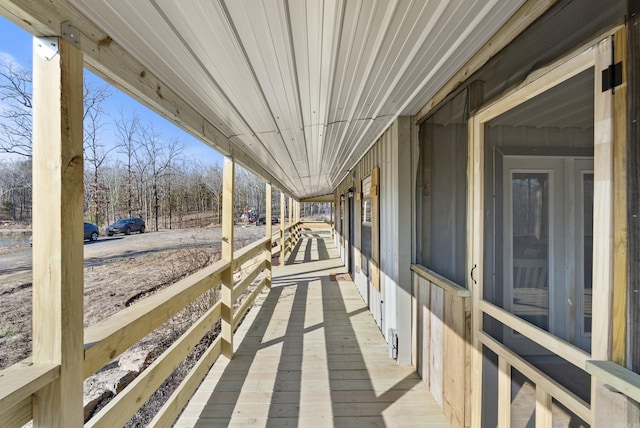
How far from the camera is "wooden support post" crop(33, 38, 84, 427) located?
963 mm

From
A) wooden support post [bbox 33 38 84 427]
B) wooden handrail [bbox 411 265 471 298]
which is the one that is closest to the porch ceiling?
wooden support post [bbox 33 38 84 427]

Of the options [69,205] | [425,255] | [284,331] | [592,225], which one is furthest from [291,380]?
[592,225]

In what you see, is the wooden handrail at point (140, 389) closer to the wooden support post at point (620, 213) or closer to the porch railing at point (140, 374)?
the porch railing at point (140, 374)

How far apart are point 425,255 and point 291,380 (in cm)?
163

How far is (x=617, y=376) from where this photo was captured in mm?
807

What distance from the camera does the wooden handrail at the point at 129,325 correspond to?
115cm

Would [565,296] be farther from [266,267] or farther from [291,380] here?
[266,267]

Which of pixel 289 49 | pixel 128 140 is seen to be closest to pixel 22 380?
pixel 289 49

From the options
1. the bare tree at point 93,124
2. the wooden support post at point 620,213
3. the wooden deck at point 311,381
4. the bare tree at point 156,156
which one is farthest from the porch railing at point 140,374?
Answer: the bare tree at point 156,156

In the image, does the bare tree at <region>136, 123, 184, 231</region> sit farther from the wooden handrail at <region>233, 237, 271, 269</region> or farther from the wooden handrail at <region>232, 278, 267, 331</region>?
the wooden handrail at <region>232, 278, 267, 331</region>

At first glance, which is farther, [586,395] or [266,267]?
[266,267]

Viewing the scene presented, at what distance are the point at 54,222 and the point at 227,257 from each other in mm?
2048

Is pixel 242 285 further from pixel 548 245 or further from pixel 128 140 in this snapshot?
pixel 548 245

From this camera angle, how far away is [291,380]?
2.46 m
